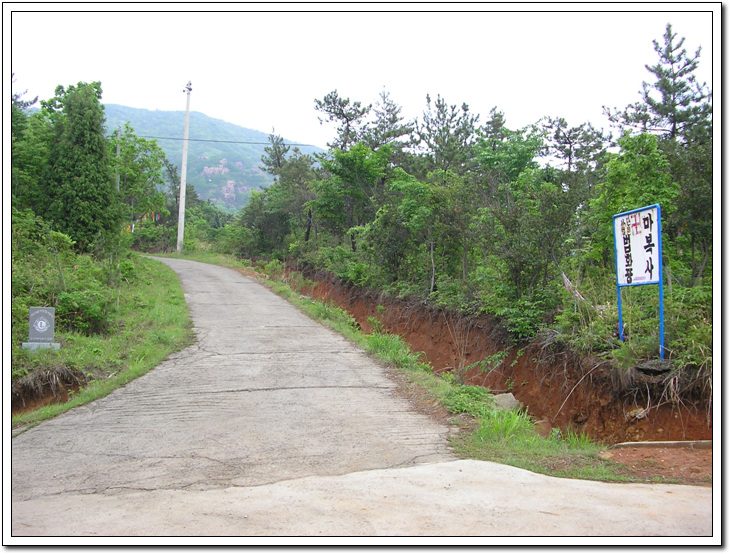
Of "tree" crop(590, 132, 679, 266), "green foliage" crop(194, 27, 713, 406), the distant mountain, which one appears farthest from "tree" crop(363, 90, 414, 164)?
the distant mountain

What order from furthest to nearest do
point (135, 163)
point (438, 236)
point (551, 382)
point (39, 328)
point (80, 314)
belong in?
1. point (135, 163)
2. point (438, 236)
3. point (80, 314)
4. point (551, 382)
5. point (39, 328)

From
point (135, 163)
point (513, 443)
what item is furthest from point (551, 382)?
point (135, 163)

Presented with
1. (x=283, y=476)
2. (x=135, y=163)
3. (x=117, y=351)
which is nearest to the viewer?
(x=283, y=476)

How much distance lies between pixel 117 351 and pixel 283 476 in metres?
6.43

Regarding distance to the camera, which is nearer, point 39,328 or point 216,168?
point 39,328

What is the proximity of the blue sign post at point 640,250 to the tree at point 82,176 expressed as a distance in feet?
53.4

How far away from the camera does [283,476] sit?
4.85 meters

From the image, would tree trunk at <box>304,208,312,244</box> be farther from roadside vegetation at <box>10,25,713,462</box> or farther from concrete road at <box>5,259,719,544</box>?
concrete road at <box>5,259,719,544</box>

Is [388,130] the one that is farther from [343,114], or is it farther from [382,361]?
[382,361]

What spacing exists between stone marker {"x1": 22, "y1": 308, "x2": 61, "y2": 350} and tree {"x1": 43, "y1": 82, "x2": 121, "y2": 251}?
10270mm

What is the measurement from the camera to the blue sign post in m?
6.89

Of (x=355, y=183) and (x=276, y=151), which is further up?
(x=276, y=151)

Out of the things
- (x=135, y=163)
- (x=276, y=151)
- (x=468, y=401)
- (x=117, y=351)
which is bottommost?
(x=468, y=401)

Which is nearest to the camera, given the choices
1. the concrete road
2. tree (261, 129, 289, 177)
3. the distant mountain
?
the concrete road
